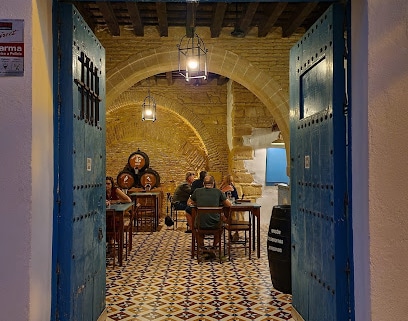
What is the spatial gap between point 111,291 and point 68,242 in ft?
8.69

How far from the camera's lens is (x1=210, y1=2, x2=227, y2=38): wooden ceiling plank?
552cm

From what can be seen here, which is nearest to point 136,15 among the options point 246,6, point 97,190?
point 246,6

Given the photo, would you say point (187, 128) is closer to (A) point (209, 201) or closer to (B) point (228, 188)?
(B) point (228, 188)

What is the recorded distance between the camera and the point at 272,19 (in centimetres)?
594

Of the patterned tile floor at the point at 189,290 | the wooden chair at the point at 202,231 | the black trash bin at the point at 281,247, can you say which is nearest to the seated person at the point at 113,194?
the patterned tile floor at the point at 189,290

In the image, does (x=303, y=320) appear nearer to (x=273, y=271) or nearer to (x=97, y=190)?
(x=273, y=271)

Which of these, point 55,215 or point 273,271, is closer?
point 55,215

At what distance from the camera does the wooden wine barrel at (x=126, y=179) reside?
473 inches

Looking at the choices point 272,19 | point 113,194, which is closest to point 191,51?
point 272,19

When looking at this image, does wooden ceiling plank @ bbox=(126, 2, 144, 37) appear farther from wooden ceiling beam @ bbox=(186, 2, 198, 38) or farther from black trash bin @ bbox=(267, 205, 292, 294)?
black trash bin @ bbox=(267, 205, 292, 294)

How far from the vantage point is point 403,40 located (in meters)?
2.45

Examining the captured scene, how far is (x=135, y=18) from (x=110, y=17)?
34cm

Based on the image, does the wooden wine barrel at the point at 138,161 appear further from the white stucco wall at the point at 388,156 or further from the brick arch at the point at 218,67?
the white stucco wall at the point at 388,156

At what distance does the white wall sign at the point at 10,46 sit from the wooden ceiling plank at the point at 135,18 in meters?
3.07
